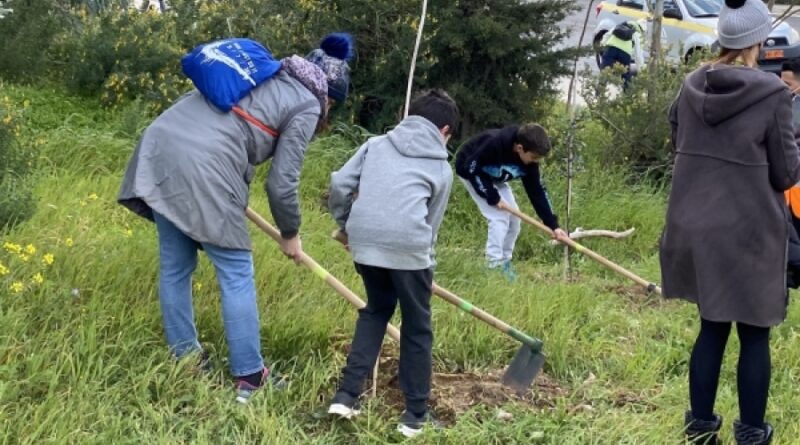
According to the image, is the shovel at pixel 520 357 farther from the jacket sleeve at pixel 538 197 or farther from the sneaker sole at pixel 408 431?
the jacket sleeve at pixel 538 197

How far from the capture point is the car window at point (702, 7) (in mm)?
15328

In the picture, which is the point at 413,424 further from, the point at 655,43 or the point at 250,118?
the point at 655,43

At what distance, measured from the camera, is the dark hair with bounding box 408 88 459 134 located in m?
3.50

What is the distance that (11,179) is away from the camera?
14.5ft

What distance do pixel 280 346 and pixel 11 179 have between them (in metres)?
1.47

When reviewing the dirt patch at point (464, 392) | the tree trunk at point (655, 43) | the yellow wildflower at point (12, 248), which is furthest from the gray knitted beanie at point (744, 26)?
the tree trunk at point (655, 43)

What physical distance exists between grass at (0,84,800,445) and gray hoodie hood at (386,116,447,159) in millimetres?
960

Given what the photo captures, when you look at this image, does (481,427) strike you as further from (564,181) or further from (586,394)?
(564,181)

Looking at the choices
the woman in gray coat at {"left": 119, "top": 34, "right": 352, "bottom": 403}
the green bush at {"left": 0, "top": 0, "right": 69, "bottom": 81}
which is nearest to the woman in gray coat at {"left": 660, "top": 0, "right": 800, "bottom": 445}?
the woman in gray coat at {"left": 119, "top": 34, "right": 352, "bottom": 403}

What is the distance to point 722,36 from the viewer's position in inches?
131

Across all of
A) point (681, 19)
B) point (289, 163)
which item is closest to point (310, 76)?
point (289, 163)

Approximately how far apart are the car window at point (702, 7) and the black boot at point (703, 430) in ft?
41.7

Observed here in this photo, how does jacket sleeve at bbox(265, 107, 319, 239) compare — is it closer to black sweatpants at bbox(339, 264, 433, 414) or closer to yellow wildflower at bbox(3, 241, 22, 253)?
black sweatpants at bbox(339, 264, 433, 414)

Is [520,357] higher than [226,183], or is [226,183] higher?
[226,183]
